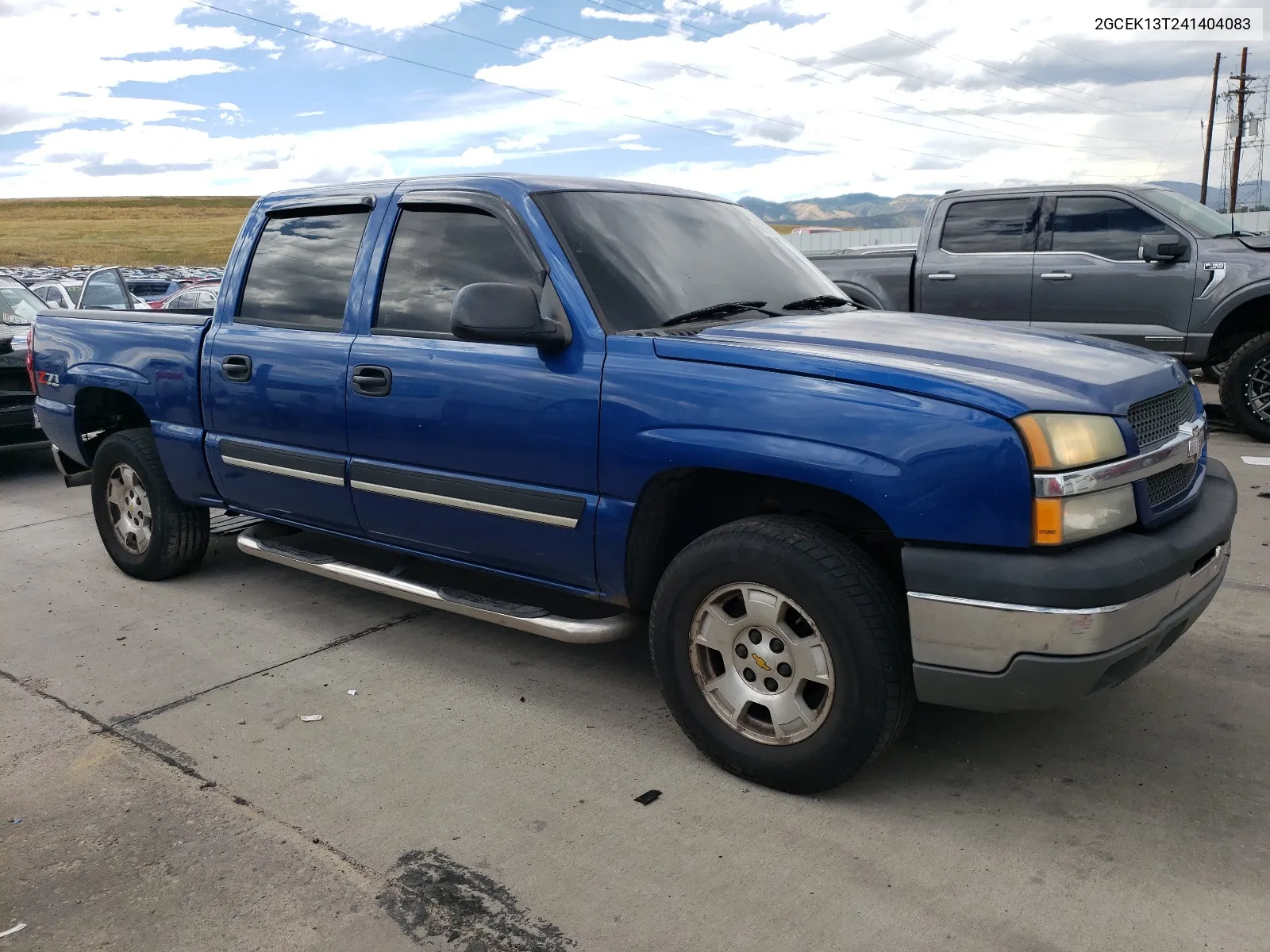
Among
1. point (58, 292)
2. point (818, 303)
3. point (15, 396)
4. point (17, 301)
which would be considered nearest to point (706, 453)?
point (818, 303)

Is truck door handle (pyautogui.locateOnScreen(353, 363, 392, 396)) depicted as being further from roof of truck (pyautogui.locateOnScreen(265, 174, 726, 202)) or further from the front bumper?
the front bumper

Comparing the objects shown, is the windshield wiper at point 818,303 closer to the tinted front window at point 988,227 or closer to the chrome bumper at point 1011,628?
the chrome bumper at point 1011,628

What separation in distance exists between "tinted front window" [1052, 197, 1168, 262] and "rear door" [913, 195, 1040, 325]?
226 mm

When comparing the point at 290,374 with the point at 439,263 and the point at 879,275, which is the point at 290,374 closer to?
the point at 439,263

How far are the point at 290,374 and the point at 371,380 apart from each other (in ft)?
1.74

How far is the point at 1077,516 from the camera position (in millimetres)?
2719

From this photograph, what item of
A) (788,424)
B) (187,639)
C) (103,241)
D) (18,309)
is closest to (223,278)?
(187,639)

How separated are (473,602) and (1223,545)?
2.52 m

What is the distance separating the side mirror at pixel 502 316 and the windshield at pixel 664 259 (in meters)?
0.22

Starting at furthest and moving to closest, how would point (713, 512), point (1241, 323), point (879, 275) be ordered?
point (879, 275)
point (1241, 323)
point (713, 512)

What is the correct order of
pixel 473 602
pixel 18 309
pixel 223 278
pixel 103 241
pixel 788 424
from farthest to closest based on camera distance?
pixel 103 241 < pixel 18 309 < pixel 223 278 < pixel 473 602 < pixel 788 424

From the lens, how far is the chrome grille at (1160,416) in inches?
118

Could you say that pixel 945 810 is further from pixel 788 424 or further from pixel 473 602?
pixel 473 602

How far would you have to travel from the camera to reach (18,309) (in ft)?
34.6
